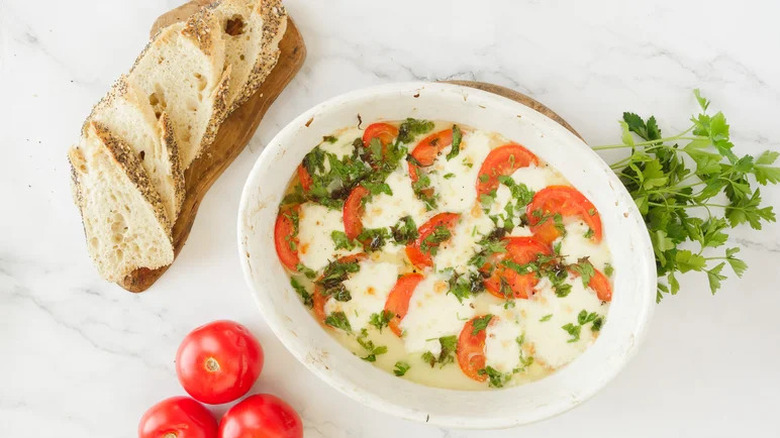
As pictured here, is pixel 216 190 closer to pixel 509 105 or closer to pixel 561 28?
pixel 509 105

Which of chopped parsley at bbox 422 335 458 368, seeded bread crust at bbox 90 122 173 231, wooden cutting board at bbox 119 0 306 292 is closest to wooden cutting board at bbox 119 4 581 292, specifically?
wooden cutting board at bbox 119 0 306 292

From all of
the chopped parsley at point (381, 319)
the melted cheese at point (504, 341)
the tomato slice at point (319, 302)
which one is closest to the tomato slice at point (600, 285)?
the melted cheese at point (504, 341)

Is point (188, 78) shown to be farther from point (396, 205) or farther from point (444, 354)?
point (444, 354)

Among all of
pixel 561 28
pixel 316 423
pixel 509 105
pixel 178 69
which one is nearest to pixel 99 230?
pixel 178 69

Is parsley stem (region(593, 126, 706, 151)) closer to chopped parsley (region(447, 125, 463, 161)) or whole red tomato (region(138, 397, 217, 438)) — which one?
chopped parsley (region(447, 125, 463, 161))

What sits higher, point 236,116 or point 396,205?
point 236,116

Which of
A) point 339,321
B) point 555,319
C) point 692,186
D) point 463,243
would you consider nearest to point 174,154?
point 339,321
